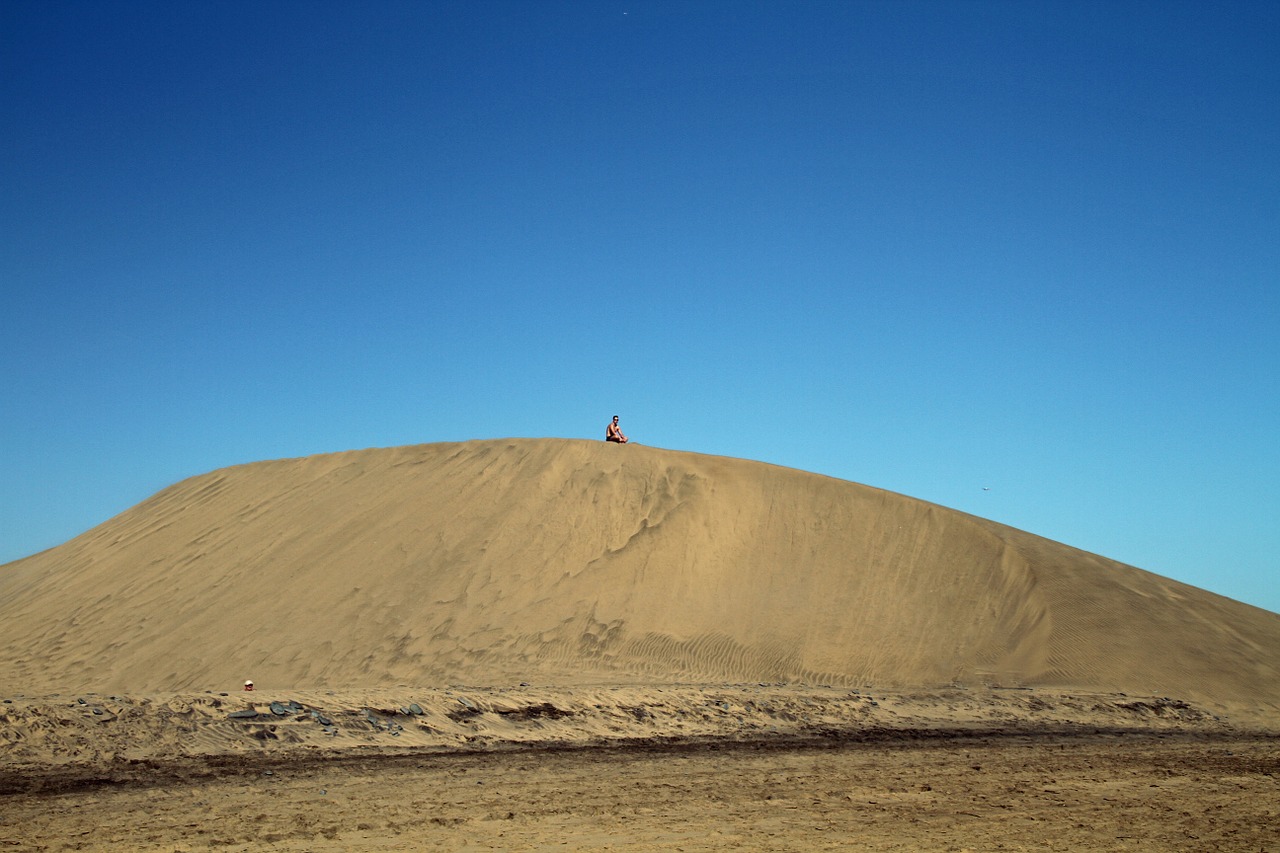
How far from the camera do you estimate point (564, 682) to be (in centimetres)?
1905

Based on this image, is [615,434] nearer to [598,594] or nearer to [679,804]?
[598,594]

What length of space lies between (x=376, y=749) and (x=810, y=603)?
40.4 ft

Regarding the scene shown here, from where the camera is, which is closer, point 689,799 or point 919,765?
point 689,799

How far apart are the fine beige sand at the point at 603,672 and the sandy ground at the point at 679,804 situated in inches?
2.4

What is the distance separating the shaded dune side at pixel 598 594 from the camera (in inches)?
806

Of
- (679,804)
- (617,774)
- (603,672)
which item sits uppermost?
(603,672)

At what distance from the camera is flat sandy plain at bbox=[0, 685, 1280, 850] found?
9055 millimetres

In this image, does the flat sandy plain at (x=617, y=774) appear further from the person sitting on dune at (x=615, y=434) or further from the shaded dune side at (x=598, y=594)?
the person sitting on dune at (x=615, y=434)

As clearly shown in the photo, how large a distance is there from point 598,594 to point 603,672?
9.92 ft

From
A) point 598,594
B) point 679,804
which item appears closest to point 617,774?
point 679,804

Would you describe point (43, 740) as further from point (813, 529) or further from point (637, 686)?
point (813, 529)

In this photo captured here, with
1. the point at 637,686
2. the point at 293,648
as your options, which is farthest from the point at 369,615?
the point at 637,686

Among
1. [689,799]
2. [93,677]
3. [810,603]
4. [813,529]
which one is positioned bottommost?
[93,677]

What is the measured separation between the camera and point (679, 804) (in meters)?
10.4
